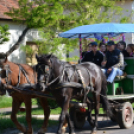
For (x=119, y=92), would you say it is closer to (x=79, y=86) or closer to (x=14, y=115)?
(x=79, y=86)

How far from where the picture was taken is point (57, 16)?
12070 millimetres

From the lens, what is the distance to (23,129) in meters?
7.17

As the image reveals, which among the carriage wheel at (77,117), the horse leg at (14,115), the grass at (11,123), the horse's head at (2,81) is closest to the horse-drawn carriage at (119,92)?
the carriage wheel at (77,117)

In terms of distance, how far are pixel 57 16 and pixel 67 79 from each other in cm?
572

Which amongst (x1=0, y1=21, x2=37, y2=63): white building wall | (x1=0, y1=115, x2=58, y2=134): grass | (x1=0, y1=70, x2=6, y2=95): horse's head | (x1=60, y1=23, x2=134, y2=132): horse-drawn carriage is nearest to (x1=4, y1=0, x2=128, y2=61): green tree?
(x1=0, y1=21, x2=37, y2=63): white building wall

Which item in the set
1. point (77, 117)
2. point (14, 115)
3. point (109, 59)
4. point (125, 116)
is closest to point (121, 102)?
point (125, 116)

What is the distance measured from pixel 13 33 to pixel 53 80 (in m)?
9.72

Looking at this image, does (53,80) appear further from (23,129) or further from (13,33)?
(13,33)

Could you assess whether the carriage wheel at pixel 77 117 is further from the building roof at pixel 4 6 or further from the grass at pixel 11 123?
the building roof at pixel 4 6

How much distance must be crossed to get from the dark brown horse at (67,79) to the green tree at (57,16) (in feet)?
14.5

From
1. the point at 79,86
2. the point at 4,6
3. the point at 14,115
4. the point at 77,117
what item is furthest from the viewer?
the point at 4,6

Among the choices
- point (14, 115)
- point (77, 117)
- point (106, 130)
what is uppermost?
point (14, 115)

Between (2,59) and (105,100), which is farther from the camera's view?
(105,100)

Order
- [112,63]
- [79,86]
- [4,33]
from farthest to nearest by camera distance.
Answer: [4,33], [112,63], [79,86]
